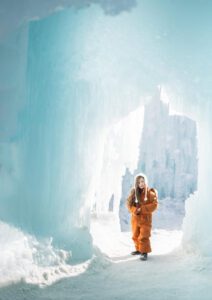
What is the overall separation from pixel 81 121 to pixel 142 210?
6.54 feet

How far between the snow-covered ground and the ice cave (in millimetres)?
19

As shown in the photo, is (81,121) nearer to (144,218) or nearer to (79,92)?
(79,92)

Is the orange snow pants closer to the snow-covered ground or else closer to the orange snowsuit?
the orange snowsuit

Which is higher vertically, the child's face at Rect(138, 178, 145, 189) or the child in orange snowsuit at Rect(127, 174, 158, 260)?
the child's face at Rect(138, 178, 145, 189)

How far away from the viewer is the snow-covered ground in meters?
5.58

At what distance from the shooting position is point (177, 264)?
715 cm

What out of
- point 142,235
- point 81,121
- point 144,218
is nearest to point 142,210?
point 144,218

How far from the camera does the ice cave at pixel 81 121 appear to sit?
6320 millimetres

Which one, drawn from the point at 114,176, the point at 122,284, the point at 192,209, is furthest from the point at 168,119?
the point at 122,284

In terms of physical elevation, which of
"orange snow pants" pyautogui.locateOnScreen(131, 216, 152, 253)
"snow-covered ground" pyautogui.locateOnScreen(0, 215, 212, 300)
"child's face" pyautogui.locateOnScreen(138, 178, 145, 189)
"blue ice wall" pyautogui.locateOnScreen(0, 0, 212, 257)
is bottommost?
"snow-covered ground" pyautogui.locateOnScreen(0, 215, 212, 300)

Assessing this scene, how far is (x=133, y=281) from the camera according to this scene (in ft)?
20.5

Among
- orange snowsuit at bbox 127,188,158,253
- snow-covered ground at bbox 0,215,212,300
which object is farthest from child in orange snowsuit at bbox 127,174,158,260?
snow-covered ground at bbox 0,215,212,300

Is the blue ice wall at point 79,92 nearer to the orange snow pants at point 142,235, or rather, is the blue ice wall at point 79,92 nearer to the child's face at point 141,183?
the orange snow pants at point 142,235

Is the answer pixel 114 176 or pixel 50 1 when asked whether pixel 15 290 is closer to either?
pixel 50 1
